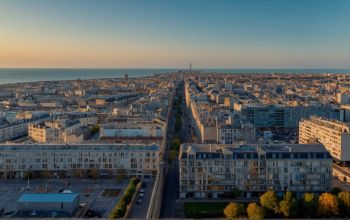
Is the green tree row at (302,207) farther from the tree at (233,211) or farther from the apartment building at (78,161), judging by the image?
the apartment building at (78,161)

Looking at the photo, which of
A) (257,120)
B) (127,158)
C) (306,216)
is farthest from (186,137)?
(306,216)

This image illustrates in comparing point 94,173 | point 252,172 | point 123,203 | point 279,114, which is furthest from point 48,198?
point 279,114

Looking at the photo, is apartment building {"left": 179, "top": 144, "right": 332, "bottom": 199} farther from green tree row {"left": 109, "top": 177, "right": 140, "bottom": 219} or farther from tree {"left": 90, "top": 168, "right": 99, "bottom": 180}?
tree {"left": 90, "top": 168, "right": 99, "bottom": 180}

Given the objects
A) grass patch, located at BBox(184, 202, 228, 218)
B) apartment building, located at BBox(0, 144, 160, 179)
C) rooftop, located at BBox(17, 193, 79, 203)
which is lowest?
grass patch, located at BBox(184, 202, 228, 218)

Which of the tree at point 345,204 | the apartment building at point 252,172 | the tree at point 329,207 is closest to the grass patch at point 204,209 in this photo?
the apartment building at point 252,172

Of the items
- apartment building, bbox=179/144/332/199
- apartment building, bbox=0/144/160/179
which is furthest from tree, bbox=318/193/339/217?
apartment building, bbox=0/144/160/179

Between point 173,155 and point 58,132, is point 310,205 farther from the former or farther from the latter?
point 58,132
